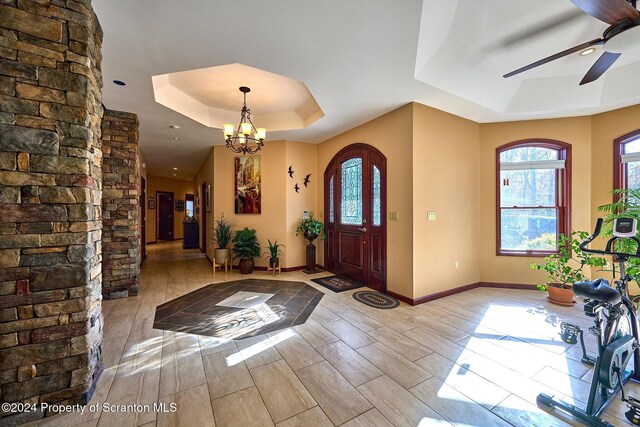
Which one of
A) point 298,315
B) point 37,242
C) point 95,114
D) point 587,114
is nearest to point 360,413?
point 298,315

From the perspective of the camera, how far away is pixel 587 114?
379 cm

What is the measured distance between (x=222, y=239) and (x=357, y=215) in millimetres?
2854

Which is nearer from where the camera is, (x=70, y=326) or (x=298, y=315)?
(x=70, y=326)

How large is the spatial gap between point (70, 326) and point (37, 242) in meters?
0.57

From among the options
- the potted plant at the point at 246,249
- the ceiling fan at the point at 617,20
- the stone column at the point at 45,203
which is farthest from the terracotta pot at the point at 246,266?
the ceiling fan at the point at 617,20

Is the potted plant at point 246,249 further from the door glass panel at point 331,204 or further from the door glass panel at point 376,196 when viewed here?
the door glass panel at point 376,196

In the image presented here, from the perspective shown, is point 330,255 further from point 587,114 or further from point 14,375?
point 587,114

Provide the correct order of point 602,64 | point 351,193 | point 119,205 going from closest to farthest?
point 602,64
point 119,205
point 351,193

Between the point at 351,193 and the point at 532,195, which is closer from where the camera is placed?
the point at 532,195

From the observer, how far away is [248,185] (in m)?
5.44

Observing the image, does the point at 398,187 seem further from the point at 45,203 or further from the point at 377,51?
the point at 45,203

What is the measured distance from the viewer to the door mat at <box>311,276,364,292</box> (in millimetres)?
4164

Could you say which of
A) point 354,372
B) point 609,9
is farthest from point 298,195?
point 609,9

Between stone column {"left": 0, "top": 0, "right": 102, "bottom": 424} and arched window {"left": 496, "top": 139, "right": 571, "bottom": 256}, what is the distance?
5.22 metres
